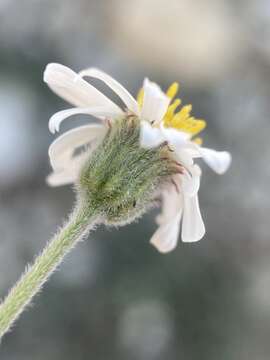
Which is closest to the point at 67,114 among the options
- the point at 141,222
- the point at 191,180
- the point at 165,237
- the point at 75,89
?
the point at 75,89

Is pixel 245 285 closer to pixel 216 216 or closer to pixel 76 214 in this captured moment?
pixel 216 216

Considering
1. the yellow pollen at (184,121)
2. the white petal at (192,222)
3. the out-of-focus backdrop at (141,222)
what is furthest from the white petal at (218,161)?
the out-of-focus backdrop at (141,222)

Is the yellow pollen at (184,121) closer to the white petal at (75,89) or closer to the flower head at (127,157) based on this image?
the flower head at (127,157)

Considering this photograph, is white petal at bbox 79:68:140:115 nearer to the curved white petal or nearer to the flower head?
the flower head

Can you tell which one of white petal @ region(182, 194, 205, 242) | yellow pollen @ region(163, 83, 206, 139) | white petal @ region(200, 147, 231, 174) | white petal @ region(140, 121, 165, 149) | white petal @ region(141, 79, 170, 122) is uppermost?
yellow pollen @ region(163, 83, 206, 139)

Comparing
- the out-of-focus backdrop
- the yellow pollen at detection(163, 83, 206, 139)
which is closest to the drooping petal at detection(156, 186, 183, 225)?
the yellow pollen at detection(163, 83, 206, 139)

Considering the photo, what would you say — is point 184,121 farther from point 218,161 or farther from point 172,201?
point 218,161
